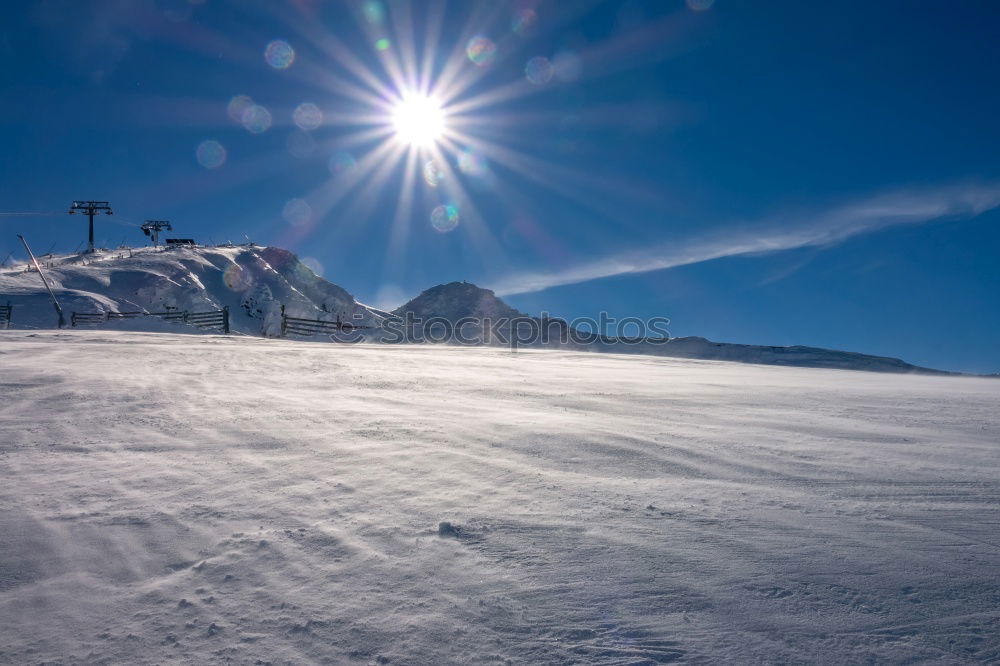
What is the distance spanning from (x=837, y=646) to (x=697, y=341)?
48494 mm

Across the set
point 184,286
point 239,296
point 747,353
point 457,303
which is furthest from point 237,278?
point 747,353

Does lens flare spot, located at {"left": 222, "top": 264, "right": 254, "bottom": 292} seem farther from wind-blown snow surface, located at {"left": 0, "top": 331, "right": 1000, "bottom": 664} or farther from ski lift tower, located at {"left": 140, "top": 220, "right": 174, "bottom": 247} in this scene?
wind-blown snow surface, located at {"left": 0, "top": 331, "right": 1000, "bottom": 664}

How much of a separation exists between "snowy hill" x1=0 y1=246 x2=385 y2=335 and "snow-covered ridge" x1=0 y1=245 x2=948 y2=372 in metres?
0.11

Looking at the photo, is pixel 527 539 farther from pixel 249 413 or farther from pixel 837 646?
pixel 249 413

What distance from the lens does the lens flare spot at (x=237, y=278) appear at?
260ft

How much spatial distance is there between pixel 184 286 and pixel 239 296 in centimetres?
1283

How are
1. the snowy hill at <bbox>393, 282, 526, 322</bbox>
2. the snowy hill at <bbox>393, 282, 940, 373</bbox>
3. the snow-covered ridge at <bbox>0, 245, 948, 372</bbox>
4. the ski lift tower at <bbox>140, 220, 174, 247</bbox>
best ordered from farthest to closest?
1. the snowy hill at <bbox>393, 282, 526, 322</bbox>
2. the ski lift tower at <bbox>140, 220, 174, 247</bbox>
3. the snow-covered ridge at <bbox>0, 245, 948, 372</bbox>
4. the snowy hill at <bbox>393, 282, 940, 373</bbox>

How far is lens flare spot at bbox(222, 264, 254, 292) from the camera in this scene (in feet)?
260

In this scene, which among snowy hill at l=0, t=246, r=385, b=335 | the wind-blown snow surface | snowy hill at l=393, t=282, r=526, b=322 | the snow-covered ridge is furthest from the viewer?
snowy hill at l=393, t=282, r=526, b=322

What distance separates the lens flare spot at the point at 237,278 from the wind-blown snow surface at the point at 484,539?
8377 cm

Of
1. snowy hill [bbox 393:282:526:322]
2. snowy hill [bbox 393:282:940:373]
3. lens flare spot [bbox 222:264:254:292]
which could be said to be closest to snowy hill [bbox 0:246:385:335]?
lens flare spot [bbox 222:264:254:292]

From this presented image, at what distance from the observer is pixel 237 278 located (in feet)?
269

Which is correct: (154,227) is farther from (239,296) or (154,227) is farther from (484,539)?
(484,539)

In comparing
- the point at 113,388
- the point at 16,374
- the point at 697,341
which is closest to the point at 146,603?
the point at 113,388
